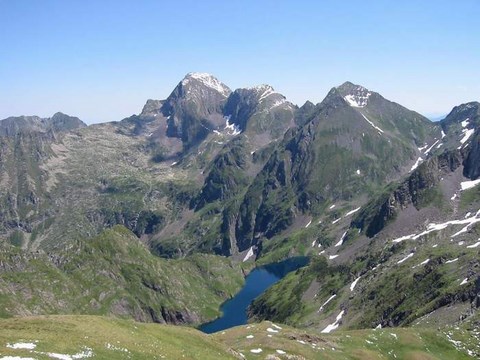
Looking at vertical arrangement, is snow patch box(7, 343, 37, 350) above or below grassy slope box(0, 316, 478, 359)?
above

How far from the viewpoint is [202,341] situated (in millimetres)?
92625

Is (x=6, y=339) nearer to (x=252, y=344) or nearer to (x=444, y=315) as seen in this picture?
(x=252, y=344)

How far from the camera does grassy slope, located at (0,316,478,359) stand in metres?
68.9

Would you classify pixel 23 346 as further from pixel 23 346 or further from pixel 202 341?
pixel 202 341

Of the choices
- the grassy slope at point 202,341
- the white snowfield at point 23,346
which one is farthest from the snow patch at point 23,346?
the grassy slope at point 202,341

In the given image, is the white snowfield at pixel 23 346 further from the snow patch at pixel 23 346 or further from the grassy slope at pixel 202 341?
the grassy slope at pixel 202 341

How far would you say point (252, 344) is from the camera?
364ft

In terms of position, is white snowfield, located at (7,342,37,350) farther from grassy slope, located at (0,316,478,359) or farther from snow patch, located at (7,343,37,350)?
grassy slope, located at (0,316,478,359)

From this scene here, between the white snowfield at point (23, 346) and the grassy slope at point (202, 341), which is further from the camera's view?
the grassy slope at point (202, 341)

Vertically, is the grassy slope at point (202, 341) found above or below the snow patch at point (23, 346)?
below

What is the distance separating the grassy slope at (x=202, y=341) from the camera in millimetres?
68875

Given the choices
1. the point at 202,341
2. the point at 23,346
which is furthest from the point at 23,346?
the point at 202,341

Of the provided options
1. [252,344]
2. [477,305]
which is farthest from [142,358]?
[477,305]

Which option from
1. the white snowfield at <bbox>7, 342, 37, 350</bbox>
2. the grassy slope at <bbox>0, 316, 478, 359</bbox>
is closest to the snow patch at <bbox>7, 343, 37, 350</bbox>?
the white snowfield at <bbox>7, 342, 37, 350</bbox>
